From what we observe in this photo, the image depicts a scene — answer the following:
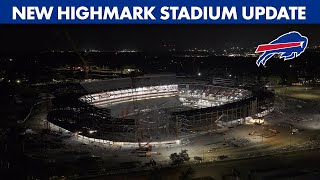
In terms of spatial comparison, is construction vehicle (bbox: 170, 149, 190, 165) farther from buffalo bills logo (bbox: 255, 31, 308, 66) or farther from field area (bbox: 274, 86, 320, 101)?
field area (bbox: 274, 86, 320, 101)

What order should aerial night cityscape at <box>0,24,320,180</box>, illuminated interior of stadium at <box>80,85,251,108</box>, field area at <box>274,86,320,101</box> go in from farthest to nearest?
1. field area at <box>274,86,320,101</box>
2. illuminated interior of stadium at <box>80,85,251,108</box>
3. aerial night cityscape at <box>0,24,320,180</box>

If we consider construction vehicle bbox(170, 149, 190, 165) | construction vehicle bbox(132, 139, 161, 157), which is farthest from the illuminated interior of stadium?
construction vehicle bbox(170, 149, 190, 165)

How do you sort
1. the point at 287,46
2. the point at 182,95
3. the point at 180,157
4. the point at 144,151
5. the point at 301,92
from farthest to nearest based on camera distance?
the point at 301,92, the point at 182,95, the point at 144,151, the point at 180,157, the point at 287,46

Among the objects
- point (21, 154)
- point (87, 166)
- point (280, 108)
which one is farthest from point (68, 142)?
point (280, 108)

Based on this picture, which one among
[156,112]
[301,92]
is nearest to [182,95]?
[156,112]

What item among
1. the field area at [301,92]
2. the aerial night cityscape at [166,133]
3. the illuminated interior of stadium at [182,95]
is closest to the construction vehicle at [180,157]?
the aerial night cityscape at [166,133]

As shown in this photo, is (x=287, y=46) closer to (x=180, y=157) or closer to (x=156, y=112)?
(x=180, y=157)
